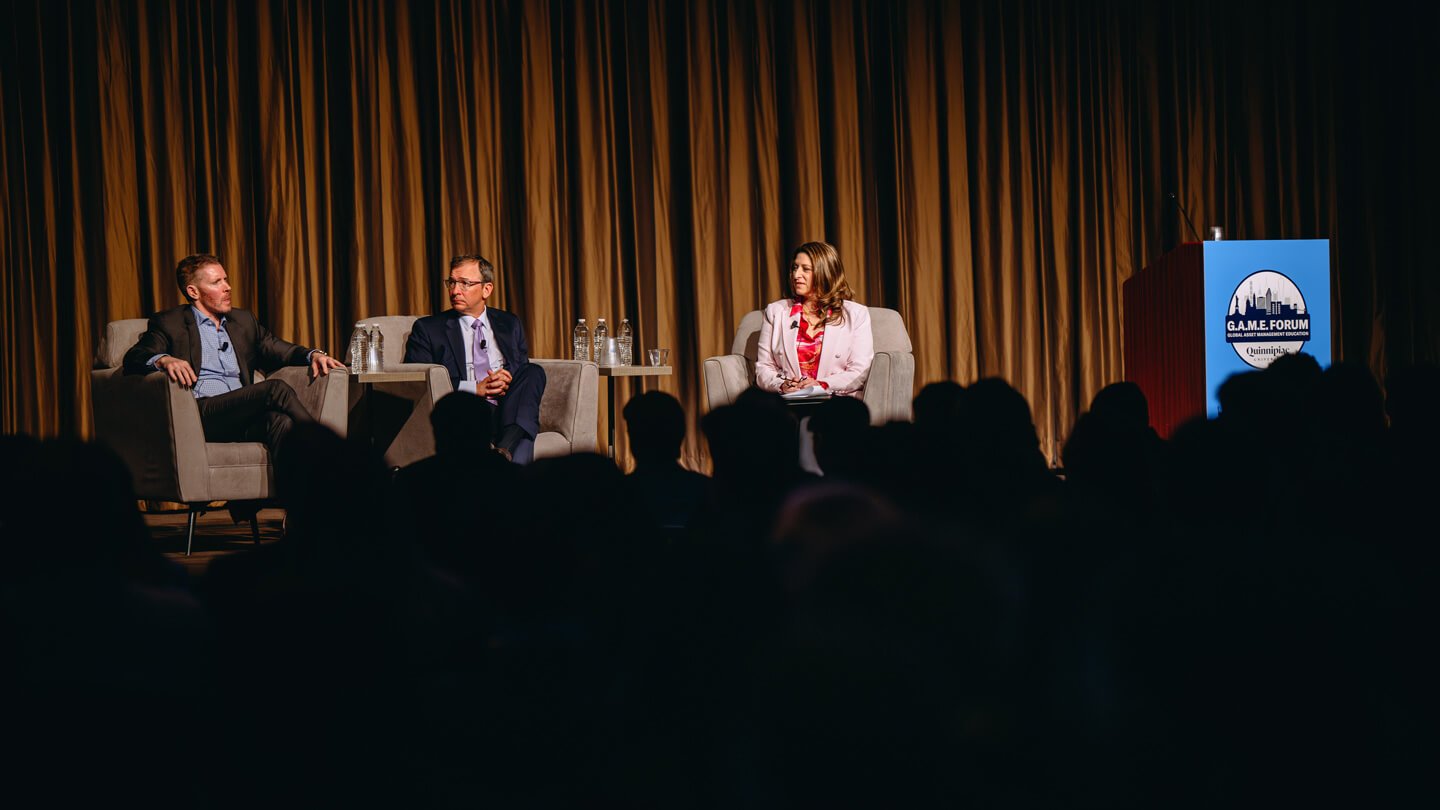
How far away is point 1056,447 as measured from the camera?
6559 mm

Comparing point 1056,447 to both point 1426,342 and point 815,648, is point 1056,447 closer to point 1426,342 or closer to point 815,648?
point 1426,342

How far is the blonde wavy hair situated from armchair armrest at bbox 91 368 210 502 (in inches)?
94.6

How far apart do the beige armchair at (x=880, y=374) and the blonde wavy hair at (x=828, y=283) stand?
0.22 metres

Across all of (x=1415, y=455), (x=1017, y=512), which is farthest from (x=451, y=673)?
(x=1415, y=455)

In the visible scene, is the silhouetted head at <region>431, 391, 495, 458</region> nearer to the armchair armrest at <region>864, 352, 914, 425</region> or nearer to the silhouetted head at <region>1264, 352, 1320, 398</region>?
the silhouetted head at <region>1264, 352, 1320, 398</region>

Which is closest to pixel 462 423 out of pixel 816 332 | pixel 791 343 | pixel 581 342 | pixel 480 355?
pixel 480 355

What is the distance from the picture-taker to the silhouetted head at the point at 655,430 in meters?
1.98

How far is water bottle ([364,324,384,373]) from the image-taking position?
4.31 meters

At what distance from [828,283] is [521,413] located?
4.63 ft

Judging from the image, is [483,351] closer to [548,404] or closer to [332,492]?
[548,404]

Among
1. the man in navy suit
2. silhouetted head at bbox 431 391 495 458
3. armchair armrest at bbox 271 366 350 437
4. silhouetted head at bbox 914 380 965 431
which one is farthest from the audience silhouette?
the man in navy suit

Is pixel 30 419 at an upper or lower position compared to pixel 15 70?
lower

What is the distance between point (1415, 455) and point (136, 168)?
5.50 meters

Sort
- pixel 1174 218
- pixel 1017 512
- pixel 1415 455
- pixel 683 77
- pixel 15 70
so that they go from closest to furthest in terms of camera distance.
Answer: pixel 1017 512 → pixel 1415 455 → pixel 15 70 → pixel 683 77 → pixel 1174 218
